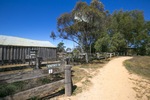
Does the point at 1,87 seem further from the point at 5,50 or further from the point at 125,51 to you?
the point at 125,51

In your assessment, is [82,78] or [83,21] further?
[83,21]

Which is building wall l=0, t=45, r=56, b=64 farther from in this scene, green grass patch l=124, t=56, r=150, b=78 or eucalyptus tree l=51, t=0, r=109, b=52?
green grass patch l=124, t=56, r=150, b=78

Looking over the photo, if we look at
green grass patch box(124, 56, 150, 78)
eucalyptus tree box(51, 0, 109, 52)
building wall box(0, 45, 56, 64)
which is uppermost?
eucalyptus tree box(51, 0, 109, 52)

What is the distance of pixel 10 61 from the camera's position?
1471cm

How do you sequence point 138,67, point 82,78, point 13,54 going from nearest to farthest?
point 82,78 → point 138,67 → point 13,54

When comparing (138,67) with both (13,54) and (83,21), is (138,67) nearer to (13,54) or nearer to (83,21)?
(83,21)

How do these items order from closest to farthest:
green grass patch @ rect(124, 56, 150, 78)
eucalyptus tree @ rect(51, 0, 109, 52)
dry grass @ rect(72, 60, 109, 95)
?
1. dry grass @ rect(72, 60, 109, 95)
2. green grass patch @ rect(124, 56, 150, 78)
3. eucalyptus tree @ rect(51, 0, 109, 52)

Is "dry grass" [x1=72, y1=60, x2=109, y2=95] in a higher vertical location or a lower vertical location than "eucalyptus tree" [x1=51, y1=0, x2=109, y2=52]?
lower

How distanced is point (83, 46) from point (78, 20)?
4375 millimetres

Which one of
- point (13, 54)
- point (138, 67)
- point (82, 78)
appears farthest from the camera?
point (13, 54)

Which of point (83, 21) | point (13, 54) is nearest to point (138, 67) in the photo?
point (83, 21)

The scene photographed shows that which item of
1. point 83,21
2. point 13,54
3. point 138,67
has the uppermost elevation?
point 83,21

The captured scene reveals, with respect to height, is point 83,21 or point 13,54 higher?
point 83,21

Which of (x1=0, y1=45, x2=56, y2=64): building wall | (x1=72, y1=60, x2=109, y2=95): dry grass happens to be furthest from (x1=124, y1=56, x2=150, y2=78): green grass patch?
(x1=0, y1=45, x2=56, y2=64): building wall
